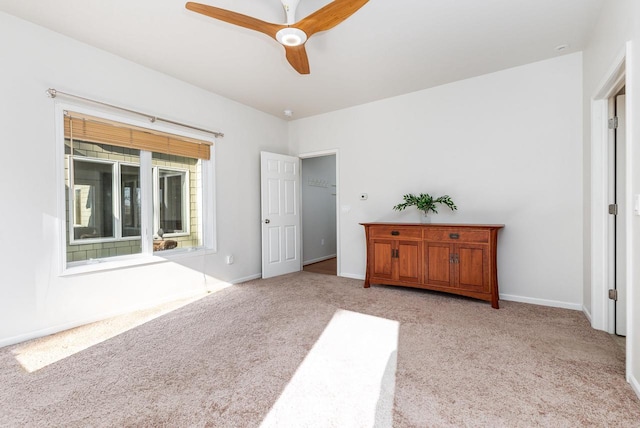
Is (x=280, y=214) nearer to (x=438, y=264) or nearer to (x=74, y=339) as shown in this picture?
(x=438, y=264)

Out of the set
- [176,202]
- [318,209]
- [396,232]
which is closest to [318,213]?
[318,209]

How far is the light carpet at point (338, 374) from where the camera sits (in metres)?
1.52

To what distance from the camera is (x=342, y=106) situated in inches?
178

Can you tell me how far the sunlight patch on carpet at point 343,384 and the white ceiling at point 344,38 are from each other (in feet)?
8.65

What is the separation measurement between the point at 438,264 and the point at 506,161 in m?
1.41

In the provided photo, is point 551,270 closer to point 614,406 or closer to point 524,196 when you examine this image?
point 524,196

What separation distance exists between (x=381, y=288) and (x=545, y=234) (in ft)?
6.36

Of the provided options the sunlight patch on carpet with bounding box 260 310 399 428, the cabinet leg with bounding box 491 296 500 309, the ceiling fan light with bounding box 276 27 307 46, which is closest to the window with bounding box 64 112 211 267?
the ceiling fan light with bounding box 276 27 307 46

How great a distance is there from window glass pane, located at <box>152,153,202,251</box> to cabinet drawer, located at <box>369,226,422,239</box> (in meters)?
2.36

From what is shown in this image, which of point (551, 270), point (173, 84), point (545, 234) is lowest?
point (551, 270)

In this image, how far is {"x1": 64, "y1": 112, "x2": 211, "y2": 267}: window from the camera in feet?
9.41

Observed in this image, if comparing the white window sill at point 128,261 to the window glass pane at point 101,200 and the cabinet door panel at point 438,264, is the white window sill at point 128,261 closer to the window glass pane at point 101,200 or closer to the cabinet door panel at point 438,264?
the window glass pane at point 101,200

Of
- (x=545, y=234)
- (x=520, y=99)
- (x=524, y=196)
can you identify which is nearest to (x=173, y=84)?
(x=520, y=99)

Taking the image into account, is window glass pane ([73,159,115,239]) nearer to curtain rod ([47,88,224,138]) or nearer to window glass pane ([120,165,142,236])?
window glass pane ([120,165,142,236])
